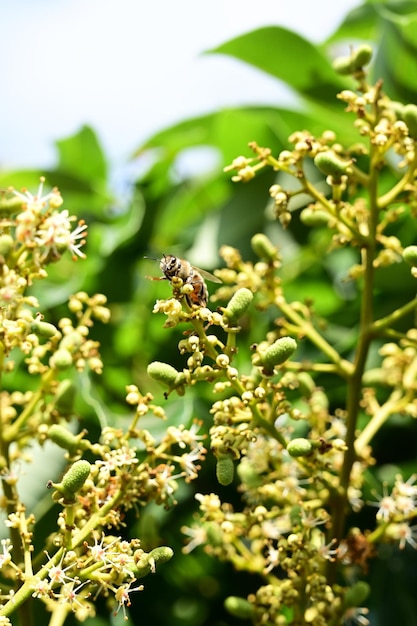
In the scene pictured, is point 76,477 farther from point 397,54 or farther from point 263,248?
point 397,54

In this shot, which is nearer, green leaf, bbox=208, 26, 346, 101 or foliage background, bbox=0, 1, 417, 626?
foliage background, bbox=0, 1, 417, 626

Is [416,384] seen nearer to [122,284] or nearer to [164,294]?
[164,294]

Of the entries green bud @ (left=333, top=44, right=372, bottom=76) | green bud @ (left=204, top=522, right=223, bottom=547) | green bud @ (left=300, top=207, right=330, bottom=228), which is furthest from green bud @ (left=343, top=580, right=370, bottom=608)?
green bud @ (left=333, top=44, right=372, bottom=76)

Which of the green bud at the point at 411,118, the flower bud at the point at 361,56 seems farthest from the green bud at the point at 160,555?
the flower bud at the point at 361,56

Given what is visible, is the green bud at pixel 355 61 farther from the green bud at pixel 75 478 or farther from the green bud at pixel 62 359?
the green bud at pixel 75 478

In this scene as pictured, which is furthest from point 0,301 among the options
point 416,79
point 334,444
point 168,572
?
point 416,79

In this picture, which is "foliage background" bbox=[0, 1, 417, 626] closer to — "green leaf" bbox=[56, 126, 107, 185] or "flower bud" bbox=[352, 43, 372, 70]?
"green leaf" bbox=[56, 126, 107, 185]
